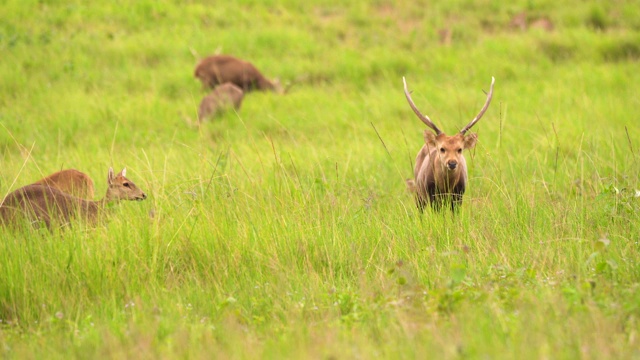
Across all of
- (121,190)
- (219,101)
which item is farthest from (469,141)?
(219,101)

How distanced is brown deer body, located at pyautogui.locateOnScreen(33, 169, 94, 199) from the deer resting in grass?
2827mm

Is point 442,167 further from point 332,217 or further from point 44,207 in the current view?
point 44,207

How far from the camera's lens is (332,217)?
5.68m

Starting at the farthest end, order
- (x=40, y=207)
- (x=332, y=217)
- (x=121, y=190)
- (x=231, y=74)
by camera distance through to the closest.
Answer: (x=231, y=74), (x=121, y=190), (x=40, y=207), (x=332, y=217)

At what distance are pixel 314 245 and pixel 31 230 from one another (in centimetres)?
184

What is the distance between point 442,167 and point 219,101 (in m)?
4.81

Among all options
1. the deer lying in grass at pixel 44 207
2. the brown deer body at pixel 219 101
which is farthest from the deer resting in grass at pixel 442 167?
the brown deer body at pixel 219 101

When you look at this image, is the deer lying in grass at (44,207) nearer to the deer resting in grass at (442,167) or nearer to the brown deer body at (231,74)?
the deer resting in grass at (442,167)

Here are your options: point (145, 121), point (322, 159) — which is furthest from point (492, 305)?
point (145, 121)

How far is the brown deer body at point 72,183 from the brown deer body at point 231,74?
503 cm

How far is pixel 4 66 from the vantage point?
12.3 m

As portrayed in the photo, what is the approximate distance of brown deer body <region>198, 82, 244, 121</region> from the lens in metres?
10.8

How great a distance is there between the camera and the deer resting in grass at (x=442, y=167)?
21.5 feet

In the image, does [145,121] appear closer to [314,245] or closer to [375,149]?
[375,149]
